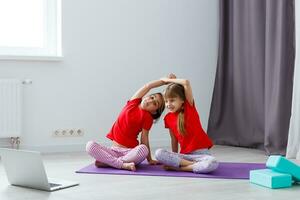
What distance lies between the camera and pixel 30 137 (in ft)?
12.5

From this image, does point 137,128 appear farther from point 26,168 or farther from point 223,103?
point 223,103

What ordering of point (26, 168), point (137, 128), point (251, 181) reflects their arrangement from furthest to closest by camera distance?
point (137, 128) < point (251, 181) < point (26, 168)

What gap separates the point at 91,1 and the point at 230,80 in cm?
143

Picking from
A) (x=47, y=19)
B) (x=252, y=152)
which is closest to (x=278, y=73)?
(x=252, y=152)

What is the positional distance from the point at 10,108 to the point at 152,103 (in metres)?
1.19

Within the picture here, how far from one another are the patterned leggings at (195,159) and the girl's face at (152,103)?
309mm

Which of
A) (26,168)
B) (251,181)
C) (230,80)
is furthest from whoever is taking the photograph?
(230,80)

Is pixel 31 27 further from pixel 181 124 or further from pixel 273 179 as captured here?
pixel 273 179

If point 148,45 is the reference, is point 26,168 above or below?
below

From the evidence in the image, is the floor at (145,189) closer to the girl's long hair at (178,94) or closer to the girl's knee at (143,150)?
the girl's knee at (143,150)

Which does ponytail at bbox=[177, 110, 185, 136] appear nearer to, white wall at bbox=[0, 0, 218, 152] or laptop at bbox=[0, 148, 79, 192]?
laptop at bbox=[0, 148, 79, 192]

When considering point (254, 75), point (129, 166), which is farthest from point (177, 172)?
point (254, 75)

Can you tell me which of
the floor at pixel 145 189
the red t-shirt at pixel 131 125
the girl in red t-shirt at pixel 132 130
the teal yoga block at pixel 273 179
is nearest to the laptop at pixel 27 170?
the floor at pixel 145 189

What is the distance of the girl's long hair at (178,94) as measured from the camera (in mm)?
3052
